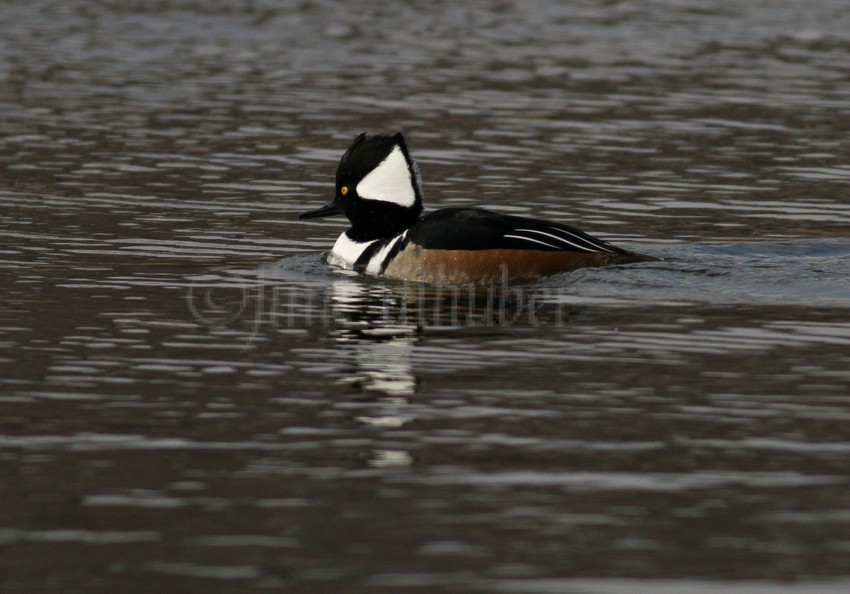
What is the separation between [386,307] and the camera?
11430 millimetres

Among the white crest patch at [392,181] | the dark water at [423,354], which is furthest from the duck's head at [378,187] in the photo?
the dark water at [423,354]

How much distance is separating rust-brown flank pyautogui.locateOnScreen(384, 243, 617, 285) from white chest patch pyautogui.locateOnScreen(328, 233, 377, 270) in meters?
0.80

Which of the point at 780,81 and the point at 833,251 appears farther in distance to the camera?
the point at 780,81

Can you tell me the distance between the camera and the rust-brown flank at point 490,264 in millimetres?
12250

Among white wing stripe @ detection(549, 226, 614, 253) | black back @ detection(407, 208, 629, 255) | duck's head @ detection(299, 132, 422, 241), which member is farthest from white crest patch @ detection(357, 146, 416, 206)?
white wing stripe @ detection(549, 226, 614, 253)

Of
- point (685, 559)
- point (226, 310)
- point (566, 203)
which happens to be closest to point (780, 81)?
point (566, 203)

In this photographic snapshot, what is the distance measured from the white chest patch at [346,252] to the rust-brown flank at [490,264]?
0.80m

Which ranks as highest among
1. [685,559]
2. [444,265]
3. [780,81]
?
[780,81]

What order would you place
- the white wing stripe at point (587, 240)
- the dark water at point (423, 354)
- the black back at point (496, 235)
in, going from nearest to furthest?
the dark water at point (423, 354) → the black back at point (496, 235) → the white wing stripe at point (587, 240)

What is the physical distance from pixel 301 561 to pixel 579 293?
6197 mm

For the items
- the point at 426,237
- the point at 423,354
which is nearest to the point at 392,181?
the point at 426,237

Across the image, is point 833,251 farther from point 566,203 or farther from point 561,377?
point 561,377

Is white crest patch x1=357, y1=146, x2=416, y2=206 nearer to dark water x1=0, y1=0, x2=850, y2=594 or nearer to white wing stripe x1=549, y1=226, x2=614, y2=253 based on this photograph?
dark water x1=0, y1=0, x2=850, y2=594

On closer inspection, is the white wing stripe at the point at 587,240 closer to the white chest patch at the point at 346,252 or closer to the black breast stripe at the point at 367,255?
the black breast stripe at the point at 367,255
